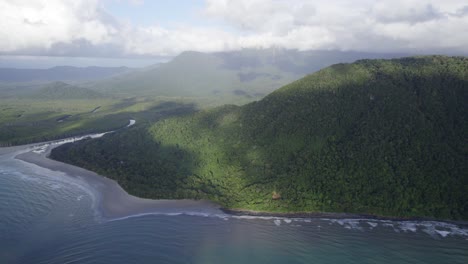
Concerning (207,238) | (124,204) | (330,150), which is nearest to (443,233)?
(330,150)

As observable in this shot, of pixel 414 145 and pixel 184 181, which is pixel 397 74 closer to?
pixel 414 145

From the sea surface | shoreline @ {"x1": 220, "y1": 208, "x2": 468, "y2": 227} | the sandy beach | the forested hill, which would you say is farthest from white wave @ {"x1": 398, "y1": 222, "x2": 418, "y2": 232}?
the sandy beach

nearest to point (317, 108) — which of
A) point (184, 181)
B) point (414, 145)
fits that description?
point (414, 145)

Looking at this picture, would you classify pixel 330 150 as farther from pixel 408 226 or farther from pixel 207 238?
pixel 207 238

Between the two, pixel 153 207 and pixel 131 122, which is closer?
pixel 153 207

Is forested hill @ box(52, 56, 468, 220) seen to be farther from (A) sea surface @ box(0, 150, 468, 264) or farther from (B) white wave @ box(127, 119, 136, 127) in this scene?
(B) white wave @ box(127, 119, 136, 127)

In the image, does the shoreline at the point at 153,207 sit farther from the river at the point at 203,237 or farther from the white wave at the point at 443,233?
the white wave at the point at 443,233
